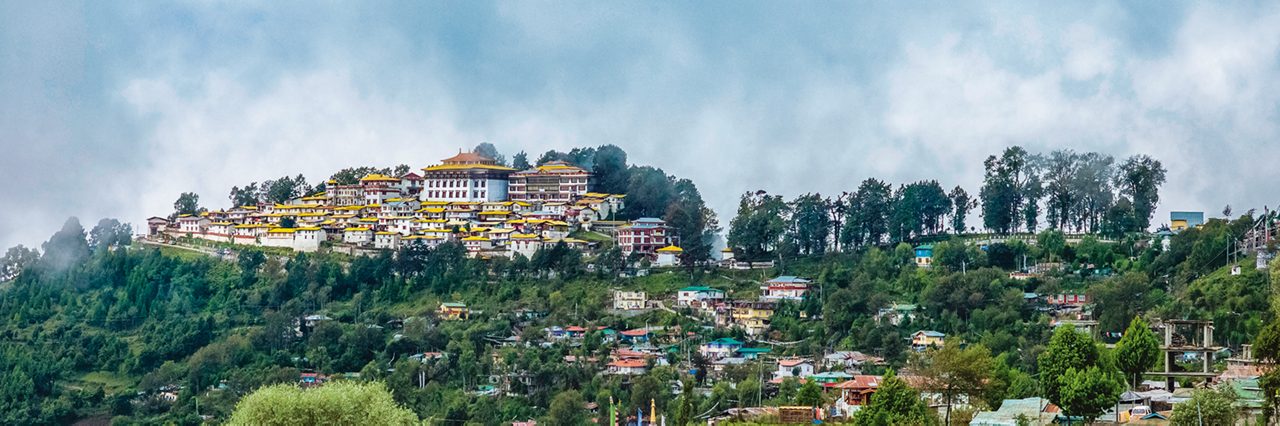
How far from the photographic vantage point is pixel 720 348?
54.8 meters

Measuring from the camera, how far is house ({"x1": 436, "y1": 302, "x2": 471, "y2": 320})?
202ft

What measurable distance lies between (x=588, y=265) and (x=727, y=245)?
4.95m

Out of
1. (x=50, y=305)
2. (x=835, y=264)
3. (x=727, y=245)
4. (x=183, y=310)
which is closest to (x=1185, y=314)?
(x=835, y=264)

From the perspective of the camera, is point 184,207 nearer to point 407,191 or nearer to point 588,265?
point 407,191

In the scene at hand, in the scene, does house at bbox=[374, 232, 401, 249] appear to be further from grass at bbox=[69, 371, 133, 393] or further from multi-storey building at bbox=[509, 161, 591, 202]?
grass at bbox=[69, 371, 133, 393]

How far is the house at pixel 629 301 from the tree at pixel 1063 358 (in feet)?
87.6

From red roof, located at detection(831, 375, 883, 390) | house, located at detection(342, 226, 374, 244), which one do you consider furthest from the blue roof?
house, located at detection(342, 226, 374, 244)

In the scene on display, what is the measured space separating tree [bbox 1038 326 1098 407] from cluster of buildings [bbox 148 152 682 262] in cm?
3149

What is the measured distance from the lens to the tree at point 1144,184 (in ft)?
189

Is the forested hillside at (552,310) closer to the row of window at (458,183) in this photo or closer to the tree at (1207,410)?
the row of window at (458,183)

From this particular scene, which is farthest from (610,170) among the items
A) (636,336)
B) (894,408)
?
(894,408)

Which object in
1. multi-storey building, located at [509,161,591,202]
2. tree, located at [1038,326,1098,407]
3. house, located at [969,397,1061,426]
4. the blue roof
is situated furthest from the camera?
multi-storey building, located at [509,161,591,202]

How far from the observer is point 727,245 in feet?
215

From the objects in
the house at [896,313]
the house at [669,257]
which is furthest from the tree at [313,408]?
the house at [669,257]
